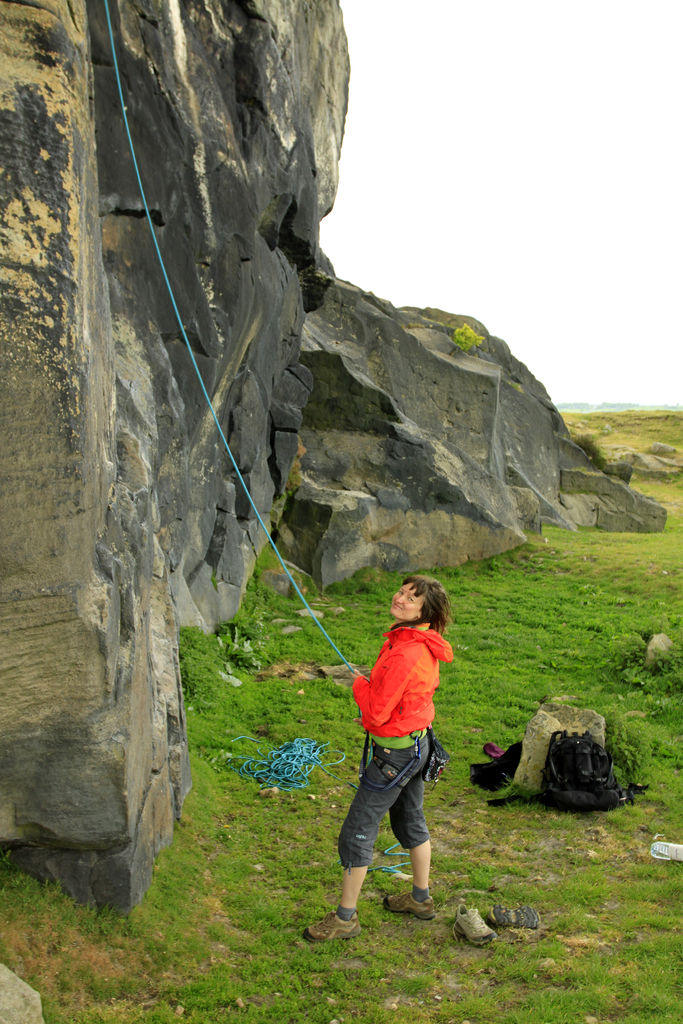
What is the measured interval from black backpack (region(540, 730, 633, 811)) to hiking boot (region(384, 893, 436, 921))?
2670 millimetres

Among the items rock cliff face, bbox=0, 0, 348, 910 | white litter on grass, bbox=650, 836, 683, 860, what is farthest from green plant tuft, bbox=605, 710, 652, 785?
rock cliff face, bbox=0, 0, 348, 910

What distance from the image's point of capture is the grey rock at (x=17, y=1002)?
4059 millimetres

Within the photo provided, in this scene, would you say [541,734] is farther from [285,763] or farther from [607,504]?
[607,504]

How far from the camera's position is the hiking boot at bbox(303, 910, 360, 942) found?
6.23m

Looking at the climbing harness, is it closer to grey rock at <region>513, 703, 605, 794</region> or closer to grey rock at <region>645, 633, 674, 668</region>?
grey rock at <region>513, 703, 605, 794</region>

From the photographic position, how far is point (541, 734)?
906 centimetres

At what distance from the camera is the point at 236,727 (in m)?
11.1

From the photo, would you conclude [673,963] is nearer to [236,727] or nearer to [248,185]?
[236,727]

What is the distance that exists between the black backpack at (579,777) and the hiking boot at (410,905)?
8.76 ft

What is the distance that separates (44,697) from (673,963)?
524cm

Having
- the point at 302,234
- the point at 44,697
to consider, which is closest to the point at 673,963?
the point at 44,697

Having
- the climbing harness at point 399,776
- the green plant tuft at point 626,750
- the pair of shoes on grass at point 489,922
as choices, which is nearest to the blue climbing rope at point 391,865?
the pair of shoes on grass at point 489,922

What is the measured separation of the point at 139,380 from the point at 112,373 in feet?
6.67

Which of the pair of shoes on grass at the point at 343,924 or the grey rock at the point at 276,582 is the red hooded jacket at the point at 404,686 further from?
the grey rock at the point at 276,582
